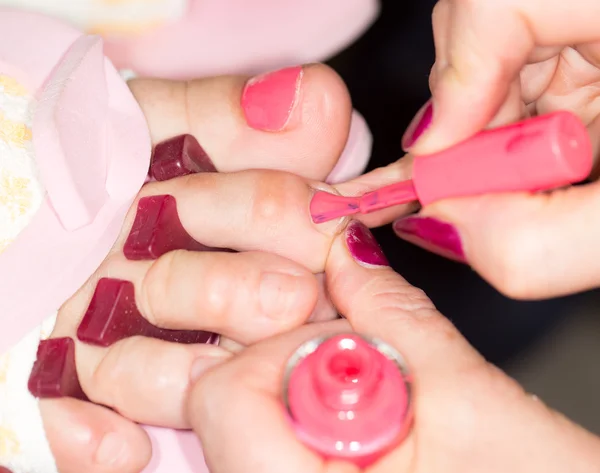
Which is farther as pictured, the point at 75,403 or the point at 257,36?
the point at 257,36

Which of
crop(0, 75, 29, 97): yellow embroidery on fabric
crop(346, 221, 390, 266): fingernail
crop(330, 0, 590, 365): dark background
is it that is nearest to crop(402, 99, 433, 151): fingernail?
crop(346, 221, 390, 266): fingernail

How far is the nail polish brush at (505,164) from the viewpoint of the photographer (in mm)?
416

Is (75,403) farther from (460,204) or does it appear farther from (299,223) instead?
(460,204)

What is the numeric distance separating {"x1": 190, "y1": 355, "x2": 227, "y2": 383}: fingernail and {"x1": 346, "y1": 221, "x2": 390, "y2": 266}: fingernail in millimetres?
139

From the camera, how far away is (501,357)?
668 millimetres

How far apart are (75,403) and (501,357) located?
385 millimetres

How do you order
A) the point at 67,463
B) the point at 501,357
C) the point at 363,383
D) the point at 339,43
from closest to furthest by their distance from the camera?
the point at 363,383 < the point at 67,463 < the point at 501,357 < the point at 339,43

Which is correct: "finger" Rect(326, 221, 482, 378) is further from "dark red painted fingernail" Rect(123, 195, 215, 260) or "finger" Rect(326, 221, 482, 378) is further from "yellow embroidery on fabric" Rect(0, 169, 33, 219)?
"yellow embroidery on fabric" Rect(0, 169, 33, 219)

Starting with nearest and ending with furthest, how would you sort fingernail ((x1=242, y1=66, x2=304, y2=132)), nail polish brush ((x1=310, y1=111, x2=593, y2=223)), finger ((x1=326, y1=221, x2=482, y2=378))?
nail polish brush ((x1=310, y1=111, x2=593, y2=223)), finger ((x1=326, y1=221, x2=482, y2=378)), fingernail ((x1=242, y1=66, x2=304, y2=132))

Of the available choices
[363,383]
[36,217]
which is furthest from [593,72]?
[36,217]

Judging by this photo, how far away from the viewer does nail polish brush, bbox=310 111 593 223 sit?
0.42 m

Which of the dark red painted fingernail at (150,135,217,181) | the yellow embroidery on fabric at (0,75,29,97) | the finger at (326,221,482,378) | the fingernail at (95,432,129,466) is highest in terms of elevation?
the yellow embroidery on fabric at (0,75,29,97)

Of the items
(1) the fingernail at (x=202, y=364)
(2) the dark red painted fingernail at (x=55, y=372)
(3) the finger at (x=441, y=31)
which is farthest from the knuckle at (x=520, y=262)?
(2) the dark red painted fingernail at (x=55, y=372)

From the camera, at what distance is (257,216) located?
593 mm
